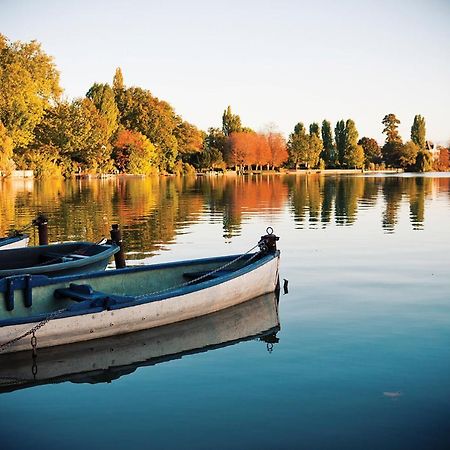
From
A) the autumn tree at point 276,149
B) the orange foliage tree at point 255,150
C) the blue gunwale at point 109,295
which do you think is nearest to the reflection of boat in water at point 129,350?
the blue gunwale at point 109,295

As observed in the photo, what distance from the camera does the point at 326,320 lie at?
11.8 meters

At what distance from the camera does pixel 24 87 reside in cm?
7425

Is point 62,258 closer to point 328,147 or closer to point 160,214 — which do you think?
point 160,214

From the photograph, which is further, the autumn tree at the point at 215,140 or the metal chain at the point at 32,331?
the autumn tree at the point at 215,140

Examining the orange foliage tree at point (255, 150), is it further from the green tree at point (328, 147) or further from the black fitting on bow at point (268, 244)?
the black fitting on bow at point (268, 244)

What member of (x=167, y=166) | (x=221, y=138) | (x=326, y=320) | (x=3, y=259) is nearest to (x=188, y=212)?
(x=3, y=259)

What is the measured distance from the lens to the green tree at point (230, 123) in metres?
140

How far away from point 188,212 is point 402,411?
93.1 feet

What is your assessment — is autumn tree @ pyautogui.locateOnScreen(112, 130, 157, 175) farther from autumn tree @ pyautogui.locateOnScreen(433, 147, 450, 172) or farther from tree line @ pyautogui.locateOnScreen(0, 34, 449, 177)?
autumn tree @ pyautogui.locateOnScreen(433, 147, 450, 172)

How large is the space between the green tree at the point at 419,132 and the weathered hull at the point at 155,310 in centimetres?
15920

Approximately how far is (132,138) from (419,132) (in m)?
88.0

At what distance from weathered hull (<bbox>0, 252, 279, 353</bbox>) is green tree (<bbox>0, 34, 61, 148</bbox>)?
66.6 metres

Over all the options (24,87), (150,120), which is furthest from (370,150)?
(24,87)

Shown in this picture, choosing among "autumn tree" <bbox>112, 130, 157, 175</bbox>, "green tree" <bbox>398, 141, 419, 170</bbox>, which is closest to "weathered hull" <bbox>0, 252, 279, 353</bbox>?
"autumn tree" <bbox>112, 130, 157, 175</bbox>
